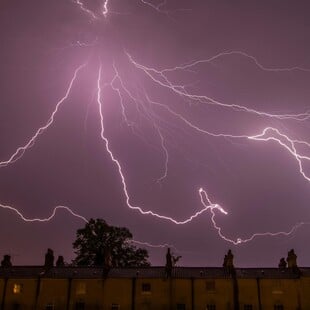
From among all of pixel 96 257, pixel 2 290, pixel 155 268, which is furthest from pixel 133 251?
pixel 2 290

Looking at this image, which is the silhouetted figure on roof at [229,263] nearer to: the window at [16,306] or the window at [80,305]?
the window at [80,305]

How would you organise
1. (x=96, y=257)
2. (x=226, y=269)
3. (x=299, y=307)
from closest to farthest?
(x=299, y=307)
(x=226, y=269)
(x=96, y=257)

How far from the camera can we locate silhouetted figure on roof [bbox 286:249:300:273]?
45344 millimetres

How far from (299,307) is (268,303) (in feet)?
8.15

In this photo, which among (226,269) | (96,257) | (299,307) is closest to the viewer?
(299,307)

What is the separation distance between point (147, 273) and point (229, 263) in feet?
Result: 23.5

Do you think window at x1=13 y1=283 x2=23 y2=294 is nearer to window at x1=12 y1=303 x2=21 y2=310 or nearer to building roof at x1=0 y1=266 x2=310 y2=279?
building roof at x1=0 y1=266 x2=310 y2=279

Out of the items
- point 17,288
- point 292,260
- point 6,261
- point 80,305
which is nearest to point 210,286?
point 292,260

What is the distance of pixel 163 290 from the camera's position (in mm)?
44156

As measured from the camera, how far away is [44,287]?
44.8 meters

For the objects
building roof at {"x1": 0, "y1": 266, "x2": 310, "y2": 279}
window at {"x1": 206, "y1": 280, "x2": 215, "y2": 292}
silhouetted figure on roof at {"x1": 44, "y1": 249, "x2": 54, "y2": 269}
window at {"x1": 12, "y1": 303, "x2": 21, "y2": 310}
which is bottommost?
window at {"x1": 12, "y1": 303, "x2": 21, "y2": 310}

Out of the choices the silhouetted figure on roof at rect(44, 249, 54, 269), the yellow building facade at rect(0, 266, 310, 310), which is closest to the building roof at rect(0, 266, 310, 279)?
the yellow building facade at rect(0, 266, 310, 310)

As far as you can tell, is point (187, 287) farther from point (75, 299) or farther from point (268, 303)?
point (75, 299)

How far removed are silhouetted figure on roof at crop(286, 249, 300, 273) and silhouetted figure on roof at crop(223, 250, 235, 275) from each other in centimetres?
499
